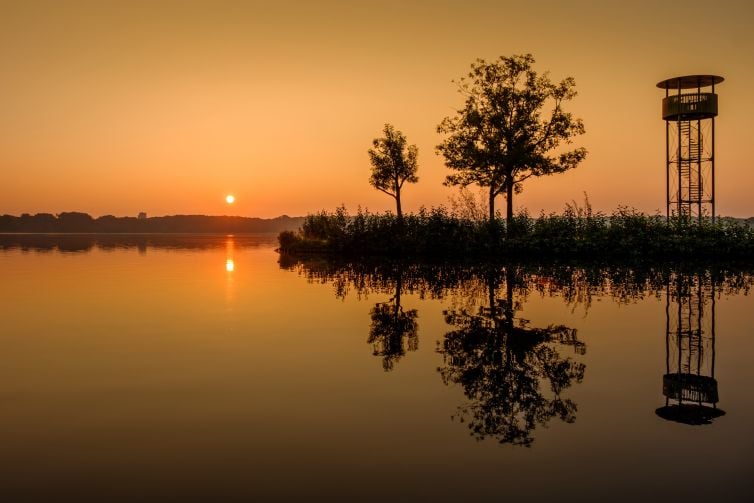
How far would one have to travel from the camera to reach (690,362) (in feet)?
26.9

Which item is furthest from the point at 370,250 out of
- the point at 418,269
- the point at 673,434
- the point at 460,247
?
the point at 673,434

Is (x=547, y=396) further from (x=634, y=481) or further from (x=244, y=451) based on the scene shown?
(x=244, y=451)

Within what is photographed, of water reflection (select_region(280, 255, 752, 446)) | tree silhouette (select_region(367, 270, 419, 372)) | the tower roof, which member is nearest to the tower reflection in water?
water reflection (select_region(280, 255, 752, 446))

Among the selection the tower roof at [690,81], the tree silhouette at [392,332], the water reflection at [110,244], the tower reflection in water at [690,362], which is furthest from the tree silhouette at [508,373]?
the water reflection at [110,244]

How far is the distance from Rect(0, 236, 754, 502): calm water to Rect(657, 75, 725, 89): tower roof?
26.2m

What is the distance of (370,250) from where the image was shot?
3694 centimetres

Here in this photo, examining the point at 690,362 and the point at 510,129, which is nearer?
the point at 690,362

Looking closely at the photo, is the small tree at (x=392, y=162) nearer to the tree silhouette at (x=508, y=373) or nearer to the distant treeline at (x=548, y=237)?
the distant treeline at (x=548, y=237)

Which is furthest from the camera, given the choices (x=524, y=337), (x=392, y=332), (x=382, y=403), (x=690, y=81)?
(x=690, y=81)

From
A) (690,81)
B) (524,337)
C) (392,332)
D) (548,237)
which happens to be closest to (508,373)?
(524,337)

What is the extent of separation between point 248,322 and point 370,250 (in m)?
24.8

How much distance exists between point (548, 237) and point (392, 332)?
2365 cm

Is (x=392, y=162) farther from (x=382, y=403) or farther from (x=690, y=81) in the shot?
(x=382, y=403)

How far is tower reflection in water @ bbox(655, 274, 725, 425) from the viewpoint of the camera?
6.10 metres
